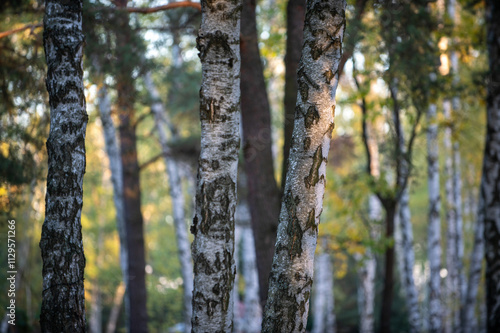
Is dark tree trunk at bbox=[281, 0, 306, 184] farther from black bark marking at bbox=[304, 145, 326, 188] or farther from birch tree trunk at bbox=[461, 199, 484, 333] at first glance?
birch tree trunk at bbox=[461, 199, 484, 333]

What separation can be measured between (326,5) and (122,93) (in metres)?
4.50

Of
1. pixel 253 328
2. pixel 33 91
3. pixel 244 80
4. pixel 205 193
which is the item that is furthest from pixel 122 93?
pixel 253 328

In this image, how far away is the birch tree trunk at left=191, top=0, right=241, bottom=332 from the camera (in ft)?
10.2

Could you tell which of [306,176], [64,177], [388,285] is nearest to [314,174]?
[306,176]

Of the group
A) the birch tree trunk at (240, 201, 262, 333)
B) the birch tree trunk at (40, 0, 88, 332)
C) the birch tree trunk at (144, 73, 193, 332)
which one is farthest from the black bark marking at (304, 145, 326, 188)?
the birch tree trunk at (240, 201, 262, 333)

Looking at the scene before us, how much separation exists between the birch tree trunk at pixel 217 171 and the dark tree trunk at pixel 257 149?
194cm

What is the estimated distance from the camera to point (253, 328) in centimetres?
1102

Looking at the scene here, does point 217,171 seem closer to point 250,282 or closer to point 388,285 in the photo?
point 388,285

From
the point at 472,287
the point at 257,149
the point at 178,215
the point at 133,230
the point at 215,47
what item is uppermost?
the point at 215,47

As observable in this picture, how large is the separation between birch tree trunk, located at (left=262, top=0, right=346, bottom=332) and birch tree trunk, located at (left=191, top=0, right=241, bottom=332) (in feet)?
1.24

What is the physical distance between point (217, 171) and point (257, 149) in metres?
2.18

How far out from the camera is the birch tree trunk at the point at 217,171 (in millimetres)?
3123

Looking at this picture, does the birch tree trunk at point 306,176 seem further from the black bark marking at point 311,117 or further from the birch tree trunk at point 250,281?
the birch tree trunk at point 250,281

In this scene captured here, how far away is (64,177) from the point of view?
3.31 meters
